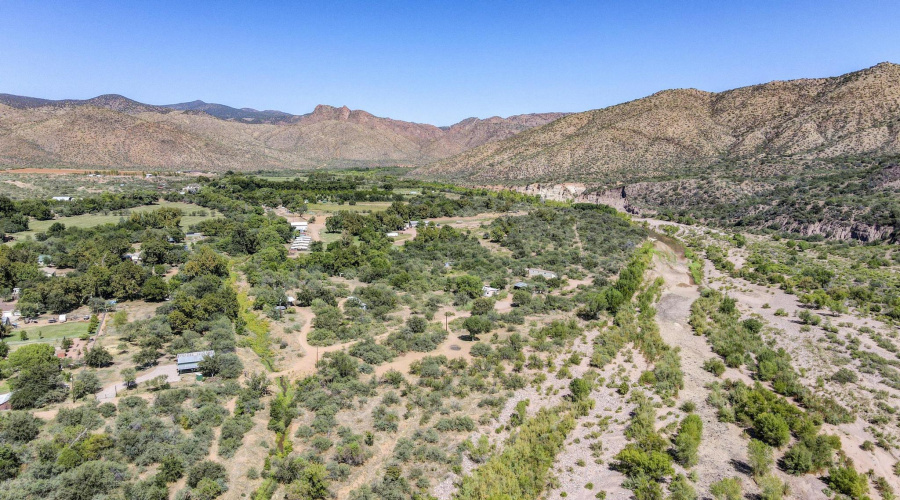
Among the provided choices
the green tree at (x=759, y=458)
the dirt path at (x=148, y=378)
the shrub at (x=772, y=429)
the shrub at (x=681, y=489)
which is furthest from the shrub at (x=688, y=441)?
the dirt path at (x=148, y=378)

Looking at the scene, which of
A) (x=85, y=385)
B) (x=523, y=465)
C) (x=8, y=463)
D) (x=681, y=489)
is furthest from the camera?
(x=85, y=385)

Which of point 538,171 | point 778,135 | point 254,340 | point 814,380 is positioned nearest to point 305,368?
point 254,340

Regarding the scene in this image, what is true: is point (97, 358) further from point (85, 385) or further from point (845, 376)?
point (845, 376)

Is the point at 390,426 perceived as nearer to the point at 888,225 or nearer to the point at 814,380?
the point at 814,380

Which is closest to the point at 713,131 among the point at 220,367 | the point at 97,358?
the point at 220,367

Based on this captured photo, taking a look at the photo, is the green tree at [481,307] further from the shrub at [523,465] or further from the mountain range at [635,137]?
the mountain range at [635,137]

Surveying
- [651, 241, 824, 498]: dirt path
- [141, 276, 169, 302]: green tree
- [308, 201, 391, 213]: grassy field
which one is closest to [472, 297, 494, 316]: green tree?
[651, 241, 824, 498]: dirt path

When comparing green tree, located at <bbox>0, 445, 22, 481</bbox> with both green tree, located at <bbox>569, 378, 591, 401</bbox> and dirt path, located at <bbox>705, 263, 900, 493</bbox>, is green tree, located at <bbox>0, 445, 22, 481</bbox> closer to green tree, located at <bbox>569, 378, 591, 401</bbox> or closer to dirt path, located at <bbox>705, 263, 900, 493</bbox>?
green tree, located at <bbox>569, 378, 591, 401</bbox>
